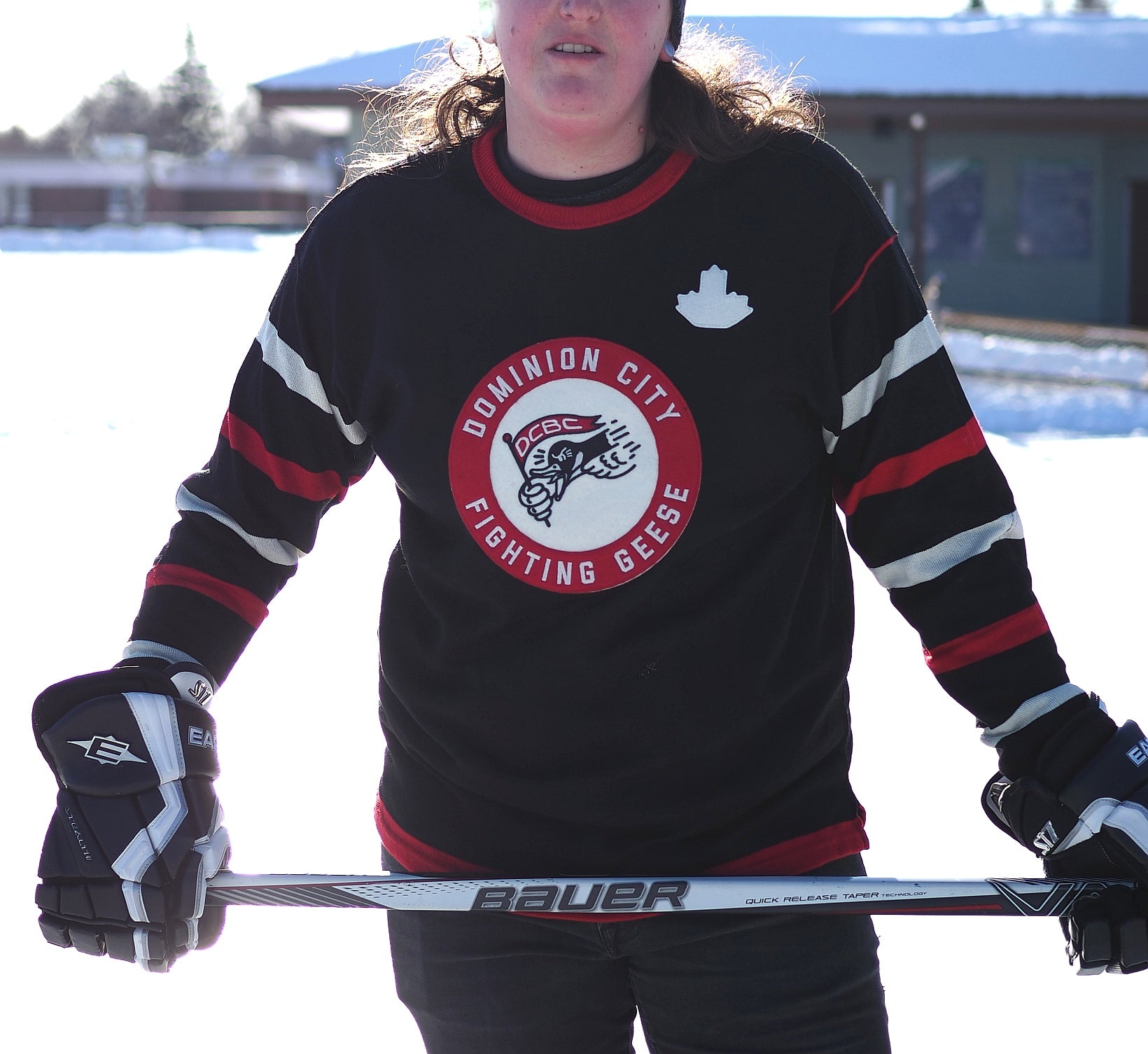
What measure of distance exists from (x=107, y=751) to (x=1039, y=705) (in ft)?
3.59

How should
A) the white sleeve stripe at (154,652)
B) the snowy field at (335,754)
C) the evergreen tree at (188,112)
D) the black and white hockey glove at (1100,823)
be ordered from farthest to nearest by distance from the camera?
the evergreen tree at (188,112), the snowy field at (335,754), the white sleeve stripe at (154,652), the black and white hockey glove at (1100,823)

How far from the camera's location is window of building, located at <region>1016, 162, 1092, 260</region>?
16312mm

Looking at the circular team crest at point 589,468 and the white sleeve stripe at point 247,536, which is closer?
the circular team crest at point 589,468

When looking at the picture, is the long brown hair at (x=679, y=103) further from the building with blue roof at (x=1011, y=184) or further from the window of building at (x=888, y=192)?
the window of building at (x=888, y=192)

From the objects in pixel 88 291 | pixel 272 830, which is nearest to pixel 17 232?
pixel 88 291

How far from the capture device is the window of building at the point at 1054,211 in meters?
16.3

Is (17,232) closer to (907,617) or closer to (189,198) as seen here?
(189,198)

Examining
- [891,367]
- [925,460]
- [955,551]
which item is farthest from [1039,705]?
[891,367]

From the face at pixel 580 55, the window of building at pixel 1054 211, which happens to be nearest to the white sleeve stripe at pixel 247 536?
the face at pixel 580 55

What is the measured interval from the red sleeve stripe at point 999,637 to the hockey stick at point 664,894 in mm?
283

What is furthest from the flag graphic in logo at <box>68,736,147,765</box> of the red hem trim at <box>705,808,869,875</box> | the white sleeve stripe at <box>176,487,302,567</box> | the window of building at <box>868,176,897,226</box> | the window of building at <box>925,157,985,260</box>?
the window of building at <box>925,157,985,260</box>

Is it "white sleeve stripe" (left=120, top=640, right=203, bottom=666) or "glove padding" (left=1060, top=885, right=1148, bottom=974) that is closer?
"glove padding" (left=1060, top=885, right=1148, bottom=974)

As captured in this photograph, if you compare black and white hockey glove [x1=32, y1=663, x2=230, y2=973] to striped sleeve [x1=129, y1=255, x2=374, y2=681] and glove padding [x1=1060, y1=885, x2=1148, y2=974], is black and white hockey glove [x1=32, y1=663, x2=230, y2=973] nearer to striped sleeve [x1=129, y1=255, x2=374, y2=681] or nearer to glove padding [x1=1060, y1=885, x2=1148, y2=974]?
striped sleeve [x1=129, y1=255, x2=374, y2=681]

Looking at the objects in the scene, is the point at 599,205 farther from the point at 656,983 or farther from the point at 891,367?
the point at 656,983
